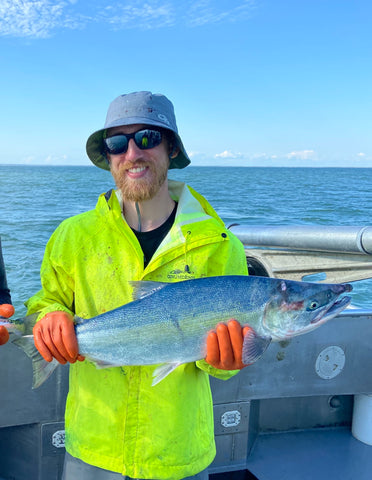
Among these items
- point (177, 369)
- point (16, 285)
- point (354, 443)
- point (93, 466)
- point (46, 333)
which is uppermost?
point (46, 333)

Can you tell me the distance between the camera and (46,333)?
7.19 feet

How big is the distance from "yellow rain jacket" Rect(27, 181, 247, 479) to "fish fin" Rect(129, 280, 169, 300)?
0.14 m

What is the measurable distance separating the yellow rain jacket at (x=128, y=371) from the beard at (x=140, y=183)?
0.37 feet

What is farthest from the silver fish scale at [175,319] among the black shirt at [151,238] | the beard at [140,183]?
the beard at [140,183]

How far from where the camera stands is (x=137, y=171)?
101 inches

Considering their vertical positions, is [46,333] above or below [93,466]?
above

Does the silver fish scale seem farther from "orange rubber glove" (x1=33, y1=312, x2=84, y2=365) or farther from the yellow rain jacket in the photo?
the yellow rain jacket

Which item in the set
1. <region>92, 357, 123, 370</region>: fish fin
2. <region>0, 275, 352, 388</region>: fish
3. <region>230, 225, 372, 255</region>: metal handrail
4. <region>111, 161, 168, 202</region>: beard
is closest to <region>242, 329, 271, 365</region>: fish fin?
<region>0, 275, 352, 388</region>: fish

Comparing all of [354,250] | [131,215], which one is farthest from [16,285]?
[131,215]

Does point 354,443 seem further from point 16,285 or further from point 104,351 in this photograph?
point 16,285

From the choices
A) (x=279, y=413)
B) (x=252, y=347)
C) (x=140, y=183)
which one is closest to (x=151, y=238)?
(x=140, y=183)

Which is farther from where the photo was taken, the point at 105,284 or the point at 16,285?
the point at 16,285

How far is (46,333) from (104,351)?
30cm

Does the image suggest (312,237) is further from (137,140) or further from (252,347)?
(252,347)
